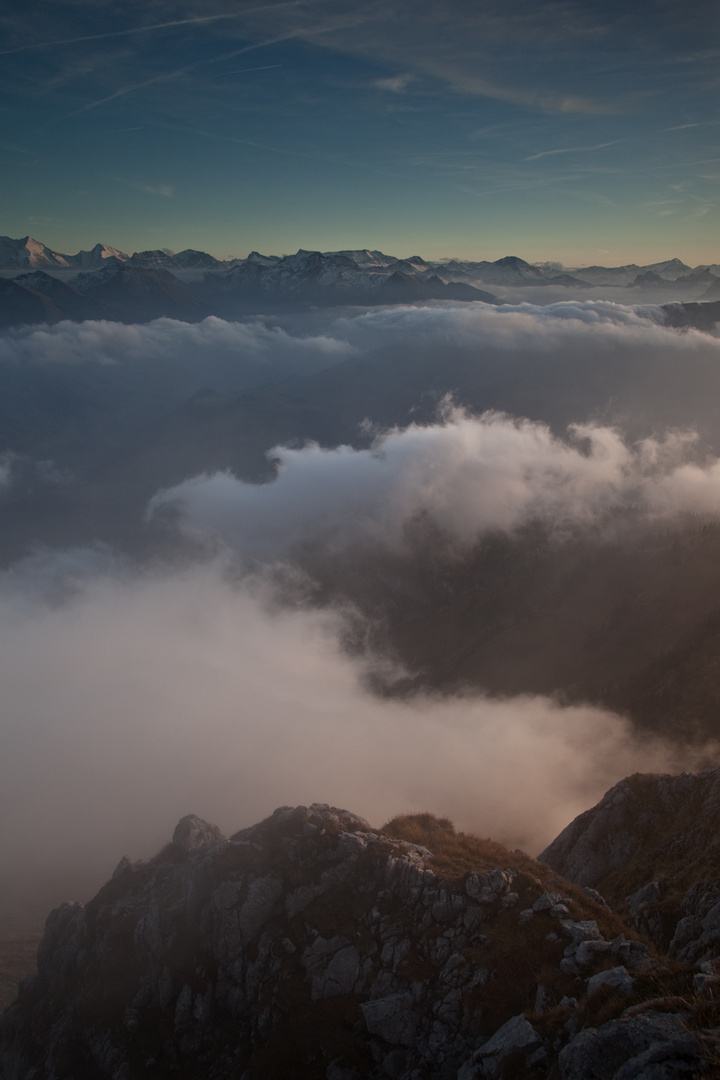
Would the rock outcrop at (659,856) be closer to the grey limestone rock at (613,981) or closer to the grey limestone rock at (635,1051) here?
the grey limestone rock at (613,981)

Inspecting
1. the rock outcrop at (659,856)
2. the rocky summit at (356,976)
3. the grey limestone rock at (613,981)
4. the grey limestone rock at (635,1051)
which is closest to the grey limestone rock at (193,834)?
the rocky summit at (356,976)

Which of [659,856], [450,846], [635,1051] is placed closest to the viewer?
[635,1051]

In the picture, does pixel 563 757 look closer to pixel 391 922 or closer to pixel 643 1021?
pixel 391 922

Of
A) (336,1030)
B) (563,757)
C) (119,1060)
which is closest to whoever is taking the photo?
(336,1030)

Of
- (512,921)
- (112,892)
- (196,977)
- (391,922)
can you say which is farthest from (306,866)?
(112,892)

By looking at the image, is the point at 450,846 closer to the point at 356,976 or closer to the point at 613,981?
the point at 356,976

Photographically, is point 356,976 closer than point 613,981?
No

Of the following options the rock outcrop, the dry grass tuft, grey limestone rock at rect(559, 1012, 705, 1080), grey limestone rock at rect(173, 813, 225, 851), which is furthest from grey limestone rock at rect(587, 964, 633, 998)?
grey limestone rock at rect(173, 813, 225, 851)

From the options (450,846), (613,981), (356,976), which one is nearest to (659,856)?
(450,846)
